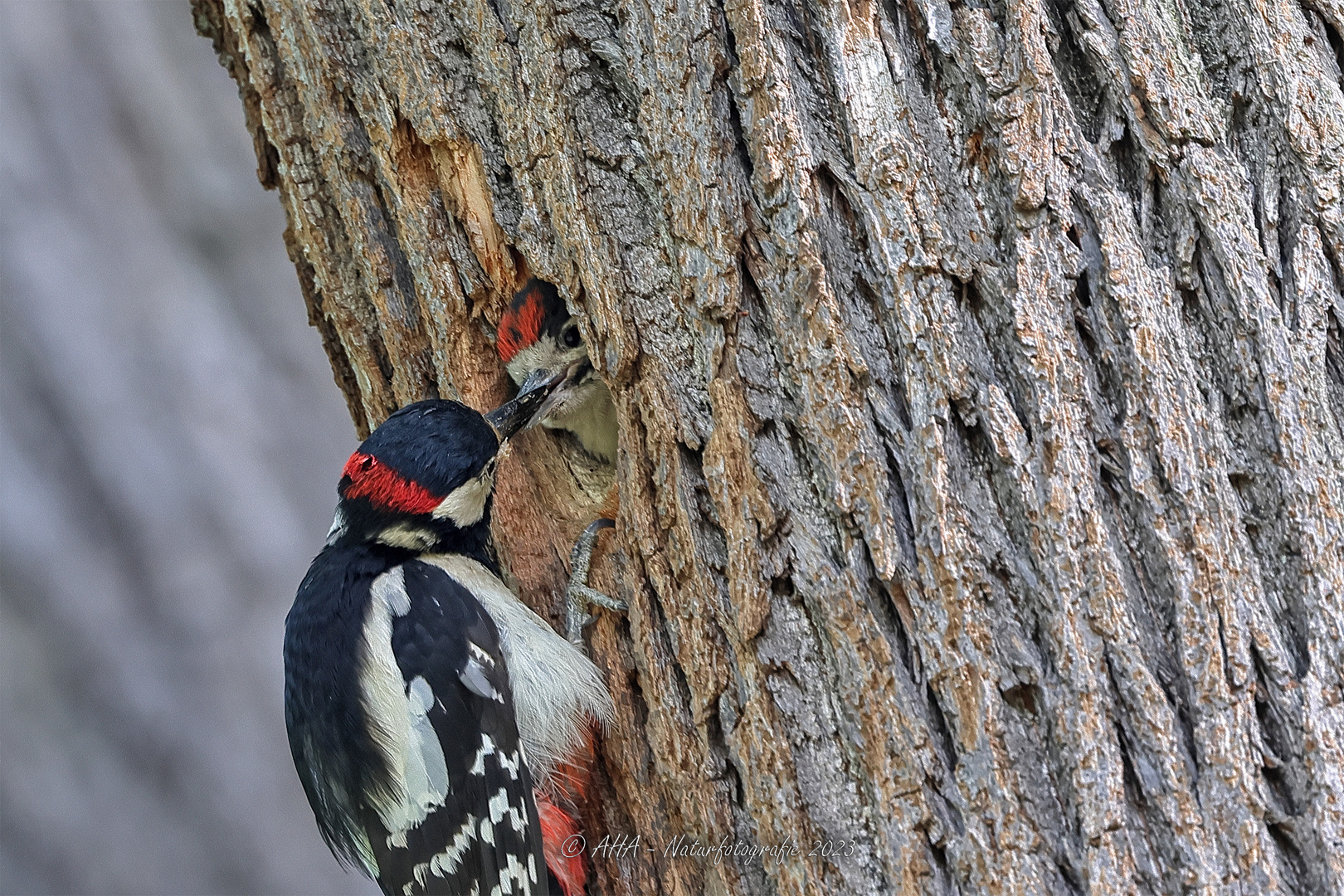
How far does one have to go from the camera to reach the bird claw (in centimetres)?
194

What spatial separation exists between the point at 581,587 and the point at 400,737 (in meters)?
0.46

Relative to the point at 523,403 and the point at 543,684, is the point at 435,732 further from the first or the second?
the point at 523,403

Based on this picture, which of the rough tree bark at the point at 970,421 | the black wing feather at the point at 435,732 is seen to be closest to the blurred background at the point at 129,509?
the black wing feather at the point at 435,732

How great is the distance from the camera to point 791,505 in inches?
59.1

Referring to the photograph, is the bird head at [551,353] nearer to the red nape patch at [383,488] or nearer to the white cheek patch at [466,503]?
the white cheek patch at [466,503]

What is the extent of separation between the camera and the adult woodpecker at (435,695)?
192cm

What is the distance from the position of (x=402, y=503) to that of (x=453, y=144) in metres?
0.74

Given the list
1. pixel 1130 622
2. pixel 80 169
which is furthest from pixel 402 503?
pixel 80 169

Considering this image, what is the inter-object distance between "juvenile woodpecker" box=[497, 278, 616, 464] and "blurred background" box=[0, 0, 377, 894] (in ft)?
7.29

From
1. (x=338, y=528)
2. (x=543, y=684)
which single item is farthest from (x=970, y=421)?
(x=338, y=528)

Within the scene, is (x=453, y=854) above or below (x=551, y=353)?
below

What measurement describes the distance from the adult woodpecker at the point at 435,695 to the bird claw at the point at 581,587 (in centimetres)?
4

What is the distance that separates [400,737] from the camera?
199 cm

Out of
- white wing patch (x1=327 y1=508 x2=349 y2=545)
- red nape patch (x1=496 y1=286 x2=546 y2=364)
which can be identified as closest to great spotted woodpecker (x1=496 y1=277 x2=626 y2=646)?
red nape patch (x1=496 y1=286 x2=546 y2=364)
